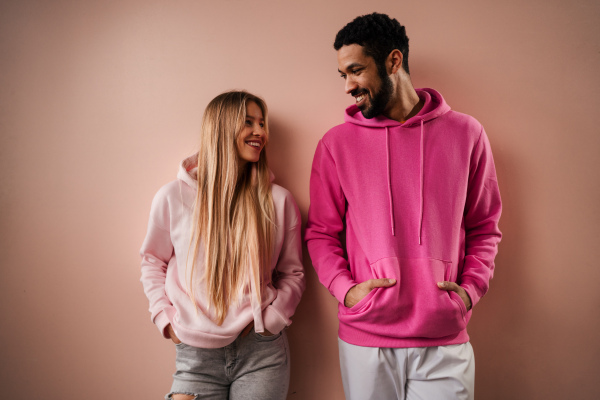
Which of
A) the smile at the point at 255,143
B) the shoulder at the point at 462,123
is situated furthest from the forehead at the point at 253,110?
the shoulder at the point at 462,123

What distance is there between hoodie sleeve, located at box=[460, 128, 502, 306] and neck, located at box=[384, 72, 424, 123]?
11.7 inches

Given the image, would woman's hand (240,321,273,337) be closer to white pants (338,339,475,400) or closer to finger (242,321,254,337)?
finger (242,321,254,337)

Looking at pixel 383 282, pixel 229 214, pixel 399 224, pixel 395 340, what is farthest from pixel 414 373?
pixel 229 214

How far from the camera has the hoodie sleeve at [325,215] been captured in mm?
1383

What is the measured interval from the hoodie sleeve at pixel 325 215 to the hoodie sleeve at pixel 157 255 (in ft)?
1.92

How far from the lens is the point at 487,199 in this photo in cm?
138

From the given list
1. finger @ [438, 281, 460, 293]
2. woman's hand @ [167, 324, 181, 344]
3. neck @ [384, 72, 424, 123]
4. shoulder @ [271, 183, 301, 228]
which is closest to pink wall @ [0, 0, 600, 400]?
shoulder @ [271, 183, 301, 228]

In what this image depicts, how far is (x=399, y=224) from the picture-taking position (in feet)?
4.25

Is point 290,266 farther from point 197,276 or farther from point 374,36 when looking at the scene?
point 374,36

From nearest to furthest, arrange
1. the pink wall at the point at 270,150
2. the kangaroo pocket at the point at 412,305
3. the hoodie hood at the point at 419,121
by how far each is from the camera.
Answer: the kangaroo pocket at the point at 412,305 < the hoodie hood at the point at 419,121 < the pink wall at the point at 270,150

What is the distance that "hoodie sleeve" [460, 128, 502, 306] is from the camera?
1339 millimetres

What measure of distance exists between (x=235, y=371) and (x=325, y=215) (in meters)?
0.69

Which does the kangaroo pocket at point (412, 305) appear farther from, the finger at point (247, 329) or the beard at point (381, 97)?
the beard at point (381, 97)

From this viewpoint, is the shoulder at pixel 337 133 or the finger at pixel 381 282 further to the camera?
the shoulder at pixel 337 133
